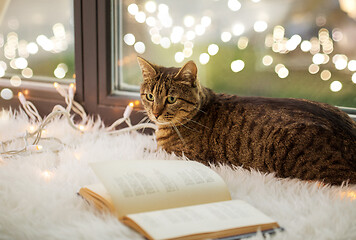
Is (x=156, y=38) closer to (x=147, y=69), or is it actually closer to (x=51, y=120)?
(x=147, y=69)

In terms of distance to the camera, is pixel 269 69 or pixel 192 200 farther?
pixel 269 69

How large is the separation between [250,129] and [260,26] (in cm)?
58

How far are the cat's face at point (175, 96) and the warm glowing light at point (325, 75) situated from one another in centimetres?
58

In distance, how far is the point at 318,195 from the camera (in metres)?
1.03

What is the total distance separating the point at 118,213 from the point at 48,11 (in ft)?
5.54

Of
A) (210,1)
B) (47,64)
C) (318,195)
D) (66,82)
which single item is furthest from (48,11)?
(318,195)

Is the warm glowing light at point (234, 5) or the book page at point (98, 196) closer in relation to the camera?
the book page at point (98, 196)

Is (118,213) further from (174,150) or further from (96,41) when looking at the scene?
(96,41)

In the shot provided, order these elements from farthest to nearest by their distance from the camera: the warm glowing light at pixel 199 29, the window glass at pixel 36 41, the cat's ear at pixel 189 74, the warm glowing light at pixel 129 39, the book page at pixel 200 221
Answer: the window glass at pixel 36 41, the warm glowing light at pixel 129 39, the warm glowing light at pixel 199 29, the cat's ear at pixel 189 74, the book page at pixel 200 221

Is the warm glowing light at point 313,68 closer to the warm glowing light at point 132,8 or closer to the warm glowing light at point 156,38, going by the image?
the warm glowing light at point 156,38

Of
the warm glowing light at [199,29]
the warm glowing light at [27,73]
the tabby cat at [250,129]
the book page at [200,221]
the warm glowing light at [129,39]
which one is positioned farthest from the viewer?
the warm glowing light at [27,73]

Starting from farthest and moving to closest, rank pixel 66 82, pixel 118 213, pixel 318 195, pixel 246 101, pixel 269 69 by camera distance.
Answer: pixel 66 82 → pixel 269 69 → pixel 246 101 → pixel 318 195 → pixel 118 213

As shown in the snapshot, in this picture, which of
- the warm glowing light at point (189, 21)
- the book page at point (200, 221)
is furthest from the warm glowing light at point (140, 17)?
the book page at point (200, 221)

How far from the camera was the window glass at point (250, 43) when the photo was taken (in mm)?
1498
